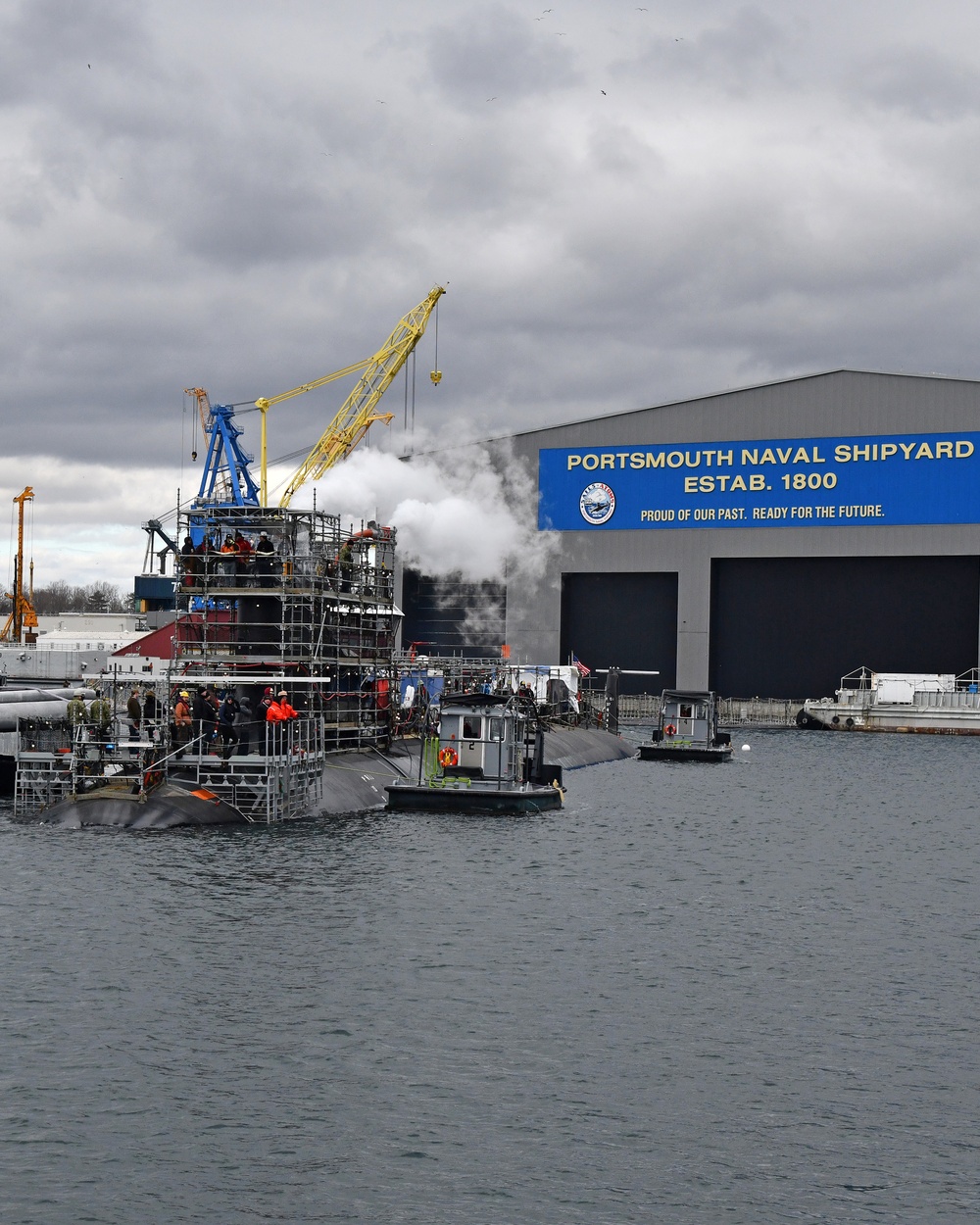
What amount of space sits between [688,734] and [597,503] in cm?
3379

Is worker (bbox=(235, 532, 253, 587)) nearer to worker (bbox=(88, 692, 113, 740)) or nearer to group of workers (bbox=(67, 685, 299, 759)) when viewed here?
group of workers (bbox=(67, 685, 299, 759))

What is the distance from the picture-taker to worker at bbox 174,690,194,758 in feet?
147

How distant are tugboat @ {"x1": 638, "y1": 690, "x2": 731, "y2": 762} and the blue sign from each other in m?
27.5

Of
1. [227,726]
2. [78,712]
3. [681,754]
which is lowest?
[681,754]

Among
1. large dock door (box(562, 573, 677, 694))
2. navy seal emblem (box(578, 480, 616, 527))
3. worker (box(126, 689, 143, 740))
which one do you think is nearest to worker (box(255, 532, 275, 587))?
worker (box(126, 689, 143, 740))

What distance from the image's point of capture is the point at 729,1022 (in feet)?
83.1

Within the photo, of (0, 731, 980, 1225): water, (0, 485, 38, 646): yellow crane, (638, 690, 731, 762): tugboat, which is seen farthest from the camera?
(0, 485, 38, 646): yellow crane

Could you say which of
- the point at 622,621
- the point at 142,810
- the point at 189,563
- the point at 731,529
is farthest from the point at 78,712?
the point at 622,621

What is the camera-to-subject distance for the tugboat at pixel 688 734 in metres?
76.4

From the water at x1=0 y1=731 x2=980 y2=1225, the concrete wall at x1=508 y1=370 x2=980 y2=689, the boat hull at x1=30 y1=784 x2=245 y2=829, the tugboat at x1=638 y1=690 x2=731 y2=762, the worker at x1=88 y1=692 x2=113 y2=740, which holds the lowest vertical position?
the water at x1=0 y1=731 x2=980 y2=1225

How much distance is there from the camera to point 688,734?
80938 mm

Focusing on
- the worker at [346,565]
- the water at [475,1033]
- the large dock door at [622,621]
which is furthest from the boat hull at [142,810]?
the large dock door at [622,621]

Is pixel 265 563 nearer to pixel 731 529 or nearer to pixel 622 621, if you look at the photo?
pixel 731 529

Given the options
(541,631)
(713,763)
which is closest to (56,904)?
(713,763)
